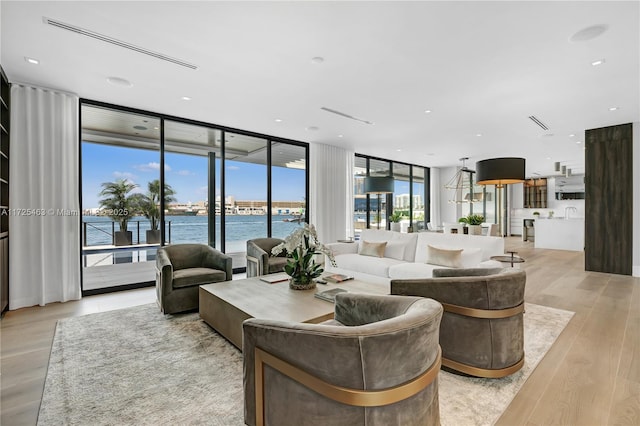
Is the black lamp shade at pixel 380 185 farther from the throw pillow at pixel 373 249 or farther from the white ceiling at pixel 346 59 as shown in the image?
the throw pillow at pixel 373 249

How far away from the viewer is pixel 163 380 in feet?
7.29

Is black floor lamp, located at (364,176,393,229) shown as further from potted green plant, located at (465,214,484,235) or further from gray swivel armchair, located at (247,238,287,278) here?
gray swivel armchair, located at (247,238,287,278)

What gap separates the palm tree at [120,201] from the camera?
504cm

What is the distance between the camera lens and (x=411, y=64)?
10.9 ft

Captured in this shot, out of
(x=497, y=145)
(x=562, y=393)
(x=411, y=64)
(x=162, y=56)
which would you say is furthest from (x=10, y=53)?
(x=497, y=145)

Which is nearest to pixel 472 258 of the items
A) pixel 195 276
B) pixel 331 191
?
pixel 195 276

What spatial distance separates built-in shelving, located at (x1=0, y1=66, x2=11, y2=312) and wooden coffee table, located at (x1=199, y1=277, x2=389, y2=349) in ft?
8.47

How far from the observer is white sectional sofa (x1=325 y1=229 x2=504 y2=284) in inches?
159

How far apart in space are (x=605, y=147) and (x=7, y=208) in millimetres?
9745

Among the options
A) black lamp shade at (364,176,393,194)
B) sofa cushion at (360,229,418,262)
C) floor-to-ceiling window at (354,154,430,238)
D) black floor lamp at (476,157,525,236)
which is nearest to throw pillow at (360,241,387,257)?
sofa cushion at (360,229,418,262)

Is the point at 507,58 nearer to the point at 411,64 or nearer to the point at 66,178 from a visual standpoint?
the point at 411,64

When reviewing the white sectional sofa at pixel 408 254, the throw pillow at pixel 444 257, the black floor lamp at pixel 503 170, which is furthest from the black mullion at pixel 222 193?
the black floor lamp at pixel 503 170

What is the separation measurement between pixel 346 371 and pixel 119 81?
431cm

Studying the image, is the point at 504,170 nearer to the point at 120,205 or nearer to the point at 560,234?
the point at 120,205
